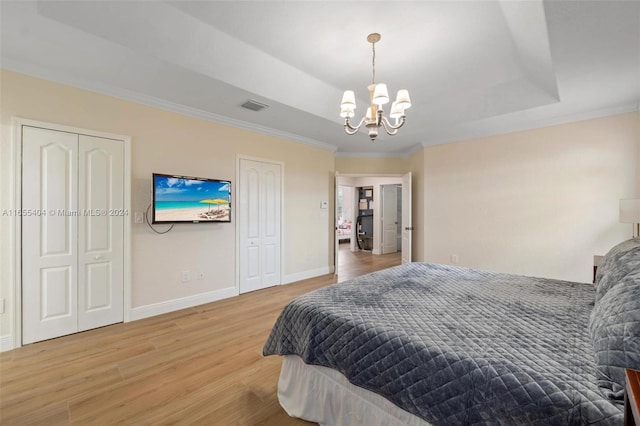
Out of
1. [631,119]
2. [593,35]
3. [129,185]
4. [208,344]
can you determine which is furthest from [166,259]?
[631,119]

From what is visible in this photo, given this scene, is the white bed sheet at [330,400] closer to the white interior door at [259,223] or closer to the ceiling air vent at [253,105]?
the white interior door at [259,223]

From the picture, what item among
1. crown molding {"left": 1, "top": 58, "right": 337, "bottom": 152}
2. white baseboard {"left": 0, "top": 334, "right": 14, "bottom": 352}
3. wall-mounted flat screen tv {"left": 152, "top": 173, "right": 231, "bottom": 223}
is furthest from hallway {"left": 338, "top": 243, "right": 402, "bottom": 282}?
white baseboard {"left": 0, "top": 334, "right": 14, "bottom": 352}

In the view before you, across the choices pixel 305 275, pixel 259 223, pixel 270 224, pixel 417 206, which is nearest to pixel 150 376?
pixel 259 223

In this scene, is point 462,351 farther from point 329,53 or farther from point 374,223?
point 374,223

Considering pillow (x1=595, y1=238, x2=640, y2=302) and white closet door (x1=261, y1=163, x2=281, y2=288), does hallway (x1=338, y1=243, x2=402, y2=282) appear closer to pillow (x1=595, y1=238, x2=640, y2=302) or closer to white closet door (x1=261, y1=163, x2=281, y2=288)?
white closet door (x1=261, y1=163, x2=281, y2=288)

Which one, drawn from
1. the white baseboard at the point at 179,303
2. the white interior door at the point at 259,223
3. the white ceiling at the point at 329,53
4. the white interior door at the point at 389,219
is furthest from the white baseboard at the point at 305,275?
the white interior door at the point at 389,219

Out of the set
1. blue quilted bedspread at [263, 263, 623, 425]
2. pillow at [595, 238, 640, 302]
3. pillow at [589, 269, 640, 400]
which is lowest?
blue quilted bedspread at [263, 263, 623, 425]

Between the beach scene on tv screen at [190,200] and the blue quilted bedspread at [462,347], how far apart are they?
217 cm

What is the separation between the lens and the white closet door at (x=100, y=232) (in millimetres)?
2834

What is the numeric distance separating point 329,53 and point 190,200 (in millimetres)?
2350

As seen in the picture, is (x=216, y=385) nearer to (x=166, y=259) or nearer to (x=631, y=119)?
(x=166, y=259)

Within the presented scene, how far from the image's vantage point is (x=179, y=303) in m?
3.48

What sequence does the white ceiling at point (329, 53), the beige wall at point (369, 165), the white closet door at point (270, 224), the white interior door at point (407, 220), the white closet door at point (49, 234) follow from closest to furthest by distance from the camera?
the white ceiling at point (329, 53) < the white closet door at point (49, 234) < the white closet door at point (270, 224) < the white interior door at point (407, 220) < the beige wall at point (369, 165)

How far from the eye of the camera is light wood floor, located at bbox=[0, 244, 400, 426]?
1.72m
